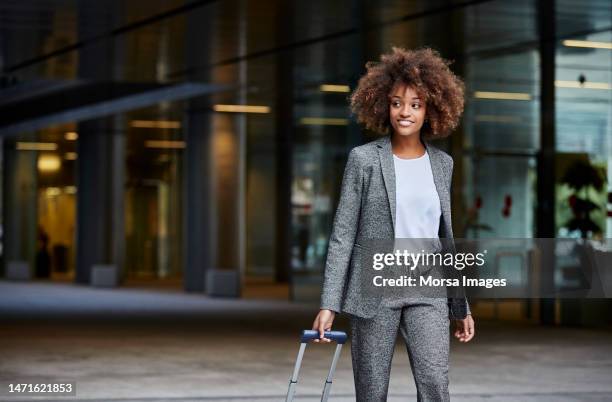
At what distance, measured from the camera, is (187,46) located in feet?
56.9

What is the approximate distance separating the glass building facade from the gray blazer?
30.4ft

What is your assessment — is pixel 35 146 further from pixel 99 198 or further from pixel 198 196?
pixel 198 196

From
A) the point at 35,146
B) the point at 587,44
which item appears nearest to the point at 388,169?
the point at 587,44

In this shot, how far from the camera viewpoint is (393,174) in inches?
191

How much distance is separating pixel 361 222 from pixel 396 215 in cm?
14

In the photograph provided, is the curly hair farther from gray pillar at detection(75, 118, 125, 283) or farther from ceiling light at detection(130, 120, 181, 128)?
gray pillar at detection(75, 118, 125, 283)

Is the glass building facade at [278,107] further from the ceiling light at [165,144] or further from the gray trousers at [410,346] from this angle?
the gray trousers at [410,346]

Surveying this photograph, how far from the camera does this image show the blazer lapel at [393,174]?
4824 millimetres

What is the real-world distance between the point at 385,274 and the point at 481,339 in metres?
11.3

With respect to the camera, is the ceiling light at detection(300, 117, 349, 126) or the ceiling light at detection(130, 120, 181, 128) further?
the ceiling light at detection(130, 120, 181, 128)

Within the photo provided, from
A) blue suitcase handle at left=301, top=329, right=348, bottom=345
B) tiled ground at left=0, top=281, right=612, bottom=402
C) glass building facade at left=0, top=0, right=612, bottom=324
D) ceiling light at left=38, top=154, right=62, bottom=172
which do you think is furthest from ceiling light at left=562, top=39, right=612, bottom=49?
ceiling light at left=38, top=154, right=62, bottom=172

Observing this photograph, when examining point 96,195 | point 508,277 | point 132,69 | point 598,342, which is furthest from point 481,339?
point 96,195

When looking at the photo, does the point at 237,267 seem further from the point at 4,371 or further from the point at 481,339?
the point at 4,371

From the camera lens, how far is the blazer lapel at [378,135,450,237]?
15.8 feet
